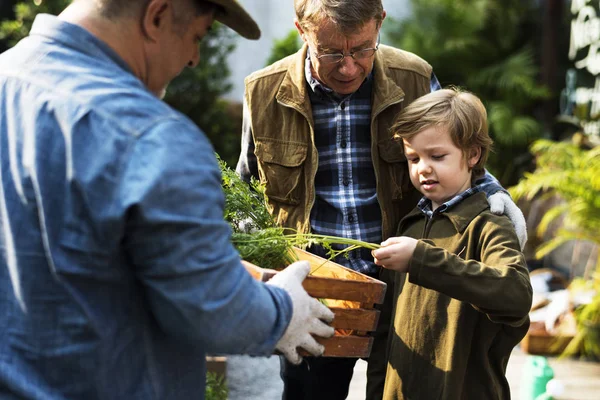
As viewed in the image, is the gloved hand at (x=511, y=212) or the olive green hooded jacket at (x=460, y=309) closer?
the olive green hooded jacket at (x=460, y=309)

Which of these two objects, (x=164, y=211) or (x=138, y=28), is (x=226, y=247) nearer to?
(x=164, y=211)

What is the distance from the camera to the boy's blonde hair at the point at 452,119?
3137 mm

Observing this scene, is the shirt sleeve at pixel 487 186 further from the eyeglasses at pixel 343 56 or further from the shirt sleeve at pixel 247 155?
the shirt sleeve at pixel 247 155

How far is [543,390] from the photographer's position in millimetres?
5023

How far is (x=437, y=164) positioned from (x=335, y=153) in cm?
44

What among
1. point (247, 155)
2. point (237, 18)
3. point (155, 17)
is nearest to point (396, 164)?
point (247, 155)

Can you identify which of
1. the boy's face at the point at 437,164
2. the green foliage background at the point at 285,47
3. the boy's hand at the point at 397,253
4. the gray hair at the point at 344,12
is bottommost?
the green foliage background at the point at 285,47

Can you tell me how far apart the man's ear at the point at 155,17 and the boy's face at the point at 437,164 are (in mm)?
1377

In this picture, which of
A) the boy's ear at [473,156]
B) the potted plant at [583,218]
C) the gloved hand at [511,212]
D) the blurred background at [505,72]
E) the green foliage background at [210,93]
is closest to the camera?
the gloved hand at [511,212]

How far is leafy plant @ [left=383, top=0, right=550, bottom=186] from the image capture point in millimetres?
9664

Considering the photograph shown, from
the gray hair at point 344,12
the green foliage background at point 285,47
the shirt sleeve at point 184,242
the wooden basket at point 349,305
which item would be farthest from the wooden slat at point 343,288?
the green foliage background at point 285,47

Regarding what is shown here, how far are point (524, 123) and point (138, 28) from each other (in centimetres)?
801

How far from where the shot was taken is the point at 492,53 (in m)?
10.3

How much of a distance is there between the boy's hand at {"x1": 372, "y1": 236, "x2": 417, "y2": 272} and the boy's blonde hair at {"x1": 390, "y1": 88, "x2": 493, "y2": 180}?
0.46 meters
